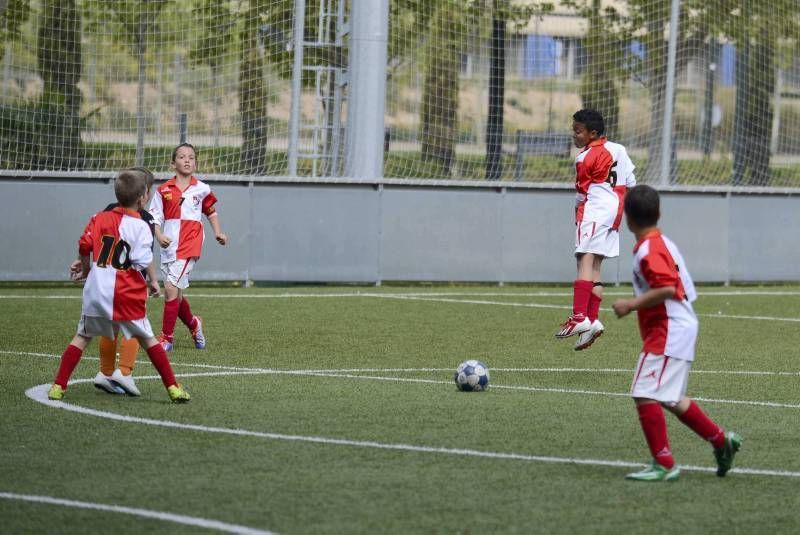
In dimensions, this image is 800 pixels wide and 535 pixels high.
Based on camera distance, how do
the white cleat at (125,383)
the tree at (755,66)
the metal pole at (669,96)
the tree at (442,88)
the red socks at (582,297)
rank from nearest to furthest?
the white cleat at (125,383), the red socks at (582,297), the tree at (442,88), the metal pole at (669,96), the tree at (755,66)

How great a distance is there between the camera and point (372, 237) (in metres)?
19.5

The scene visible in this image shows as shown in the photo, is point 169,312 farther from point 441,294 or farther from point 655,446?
point 441,294

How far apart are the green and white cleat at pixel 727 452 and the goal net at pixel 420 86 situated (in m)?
13.2

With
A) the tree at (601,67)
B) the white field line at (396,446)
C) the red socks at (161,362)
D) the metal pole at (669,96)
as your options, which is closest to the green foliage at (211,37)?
the tree at (601,67)

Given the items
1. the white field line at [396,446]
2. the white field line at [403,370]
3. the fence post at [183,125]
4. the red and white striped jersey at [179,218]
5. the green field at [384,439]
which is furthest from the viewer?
the fence post at [183,125]

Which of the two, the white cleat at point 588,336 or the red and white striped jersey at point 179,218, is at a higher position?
the red and white striped jersey at point 179,218

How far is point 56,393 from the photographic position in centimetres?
844

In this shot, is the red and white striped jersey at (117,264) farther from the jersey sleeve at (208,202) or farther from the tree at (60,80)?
the tree at (60,80)

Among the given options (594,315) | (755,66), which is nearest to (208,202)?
(594,315)

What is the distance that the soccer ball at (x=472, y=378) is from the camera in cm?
928

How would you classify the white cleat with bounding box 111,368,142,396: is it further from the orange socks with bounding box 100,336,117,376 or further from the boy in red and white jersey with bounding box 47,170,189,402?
the boy in red and white jersey with bounding box 47,170,189,402

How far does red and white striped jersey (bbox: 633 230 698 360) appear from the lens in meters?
6.33

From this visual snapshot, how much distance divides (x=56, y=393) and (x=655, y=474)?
12.6 feet

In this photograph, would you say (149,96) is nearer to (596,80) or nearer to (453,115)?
(453,115)
